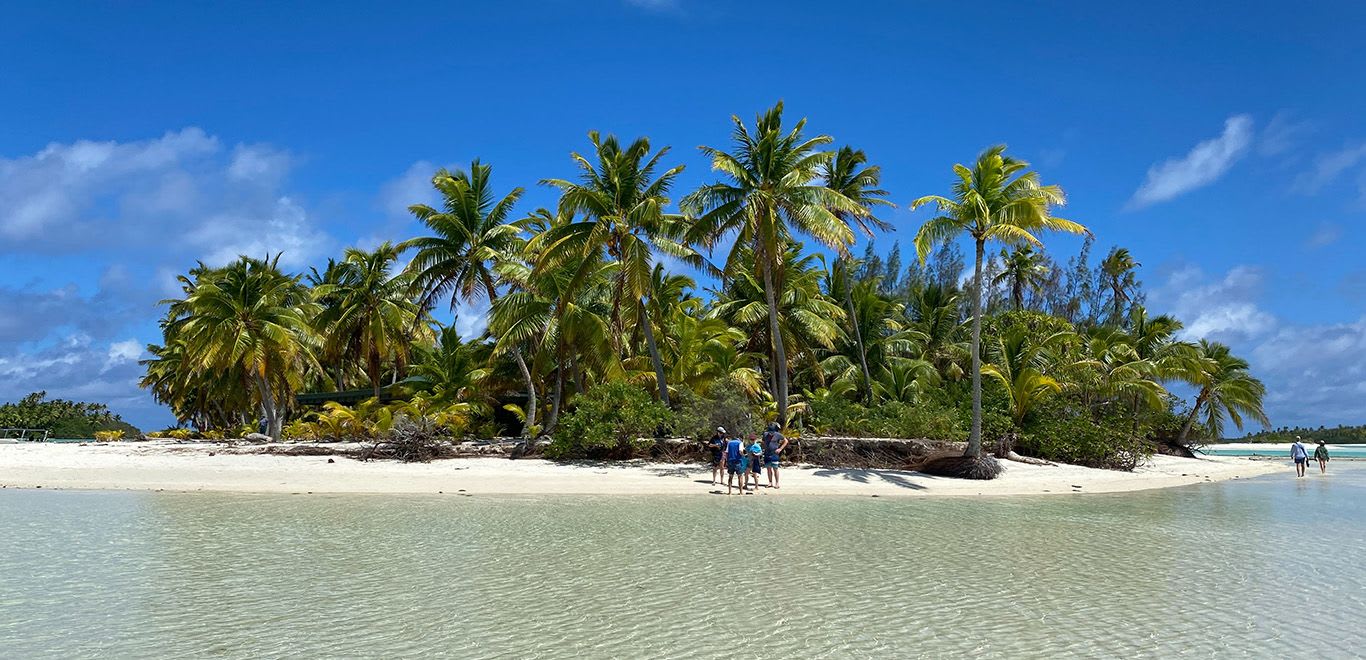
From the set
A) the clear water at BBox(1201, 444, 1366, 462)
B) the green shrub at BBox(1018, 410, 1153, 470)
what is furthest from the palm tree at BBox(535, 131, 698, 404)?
the clear water at BBox(1201, 444, 1366, 462)

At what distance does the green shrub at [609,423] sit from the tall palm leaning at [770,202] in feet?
12.8

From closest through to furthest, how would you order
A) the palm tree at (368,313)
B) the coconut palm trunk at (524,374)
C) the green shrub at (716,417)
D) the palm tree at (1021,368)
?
the green shrub at (716,417)
the palm tree at (1021,368)
the coconut palm trunk at (524,374)
the palm tree at (368,313)

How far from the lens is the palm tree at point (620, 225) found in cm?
2368

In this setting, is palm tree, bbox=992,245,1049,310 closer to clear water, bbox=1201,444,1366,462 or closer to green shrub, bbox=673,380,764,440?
clear water, bbox=1201,444,1366,462

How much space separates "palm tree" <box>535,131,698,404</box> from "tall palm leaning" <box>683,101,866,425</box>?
3.96 ft

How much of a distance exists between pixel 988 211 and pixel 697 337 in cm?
1040

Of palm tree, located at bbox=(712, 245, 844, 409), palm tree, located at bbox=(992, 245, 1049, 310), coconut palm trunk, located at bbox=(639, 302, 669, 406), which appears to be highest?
palm tree, located at bbox=(992, 245, 1049, 310)

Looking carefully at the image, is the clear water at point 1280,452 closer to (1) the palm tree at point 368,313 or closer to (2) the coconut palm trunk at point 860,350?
(2) the coconut palm trunk at point 860,350

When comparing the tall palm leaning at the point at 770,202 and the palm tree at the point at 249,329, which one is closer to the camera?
the tall palm leaning at the point at 770,202

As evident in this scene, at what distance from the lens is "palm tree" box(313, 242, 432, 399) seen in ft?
110

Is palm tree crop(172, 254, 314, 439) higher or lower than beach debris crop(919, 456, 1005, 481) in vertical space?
higher

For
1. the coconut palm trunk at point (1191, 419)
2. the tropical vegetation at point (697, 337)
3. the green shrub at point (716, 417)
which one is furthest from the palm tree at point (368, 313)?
the coconut palm trunk at point (1191, 419)

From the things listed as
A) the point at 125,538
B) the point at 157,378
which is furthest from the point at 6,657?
the point at 157,378

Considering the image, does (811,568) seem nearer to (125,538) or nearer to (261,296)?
(125,538)
